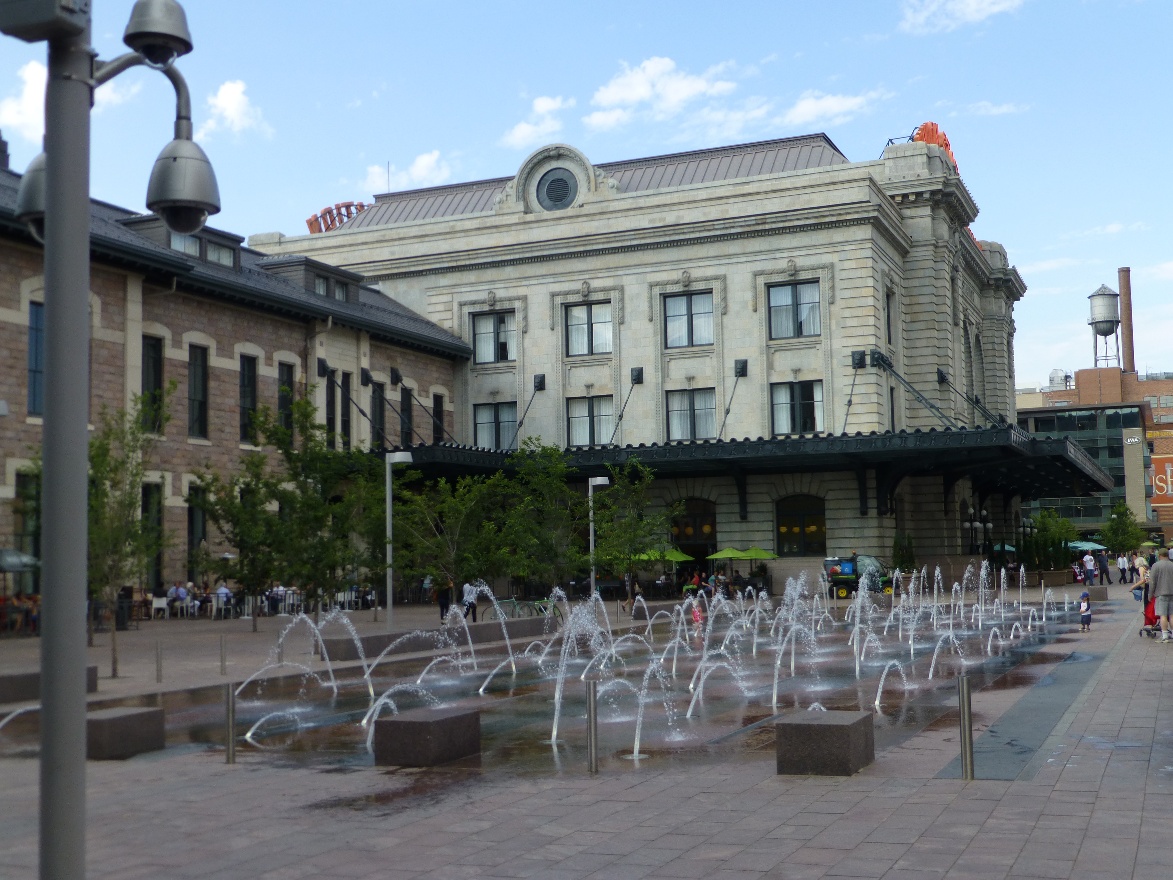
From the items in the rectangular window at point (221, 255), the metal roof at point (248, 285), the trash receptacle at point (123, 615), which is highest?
the rectangular window at point (221, 255)

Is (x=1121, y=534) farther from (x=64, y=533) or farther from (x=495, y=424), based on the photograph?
(x=64, y=533)

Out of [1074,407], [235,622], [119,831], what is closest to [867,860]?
[119,831]

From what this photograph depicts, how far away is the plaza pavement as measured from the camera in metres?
8.16

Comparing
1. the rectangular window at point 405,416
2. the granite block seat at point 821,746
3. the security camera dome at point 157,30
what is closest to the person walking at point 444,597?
the rectangular window at point 405,416

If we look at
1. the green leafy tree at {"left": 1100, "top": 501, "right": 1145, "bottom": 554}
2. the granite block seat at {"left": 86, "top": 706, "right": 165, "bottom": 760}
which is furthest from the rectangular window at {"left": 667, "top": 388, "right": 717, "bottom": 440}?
the green leafy tree at {"left": 1100, "top": 501, "right": 1145, "bottom": 554}

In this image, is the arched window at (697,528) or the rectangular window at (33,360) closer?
the rectangular window at (33,360)

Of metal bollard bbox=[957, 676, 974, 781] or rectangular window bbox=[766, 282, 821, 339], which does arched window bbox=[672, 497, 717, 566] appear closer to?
rectangular window bbox=[766, 282, 821, 339]

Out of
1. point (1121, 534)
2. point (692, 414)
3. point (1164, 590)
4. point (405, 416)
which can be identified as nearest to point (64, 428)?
point (1164, 590)

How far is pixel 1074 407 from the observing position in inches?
5408

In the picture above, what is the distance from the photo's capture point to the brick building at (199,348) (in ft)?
118

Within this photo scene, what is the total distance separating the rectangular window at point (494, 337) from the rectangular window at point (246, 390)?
53.9 ft

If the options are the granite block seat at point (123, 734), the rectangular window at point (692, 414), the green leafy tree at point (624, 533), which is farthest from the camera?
the rectangular window at point (692, 414)

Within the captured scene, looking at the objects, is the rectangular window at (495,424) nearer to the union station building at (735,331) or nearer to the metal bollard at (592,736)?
the union station building at (735,331)

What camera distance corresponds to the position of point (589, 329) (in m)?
59.0
